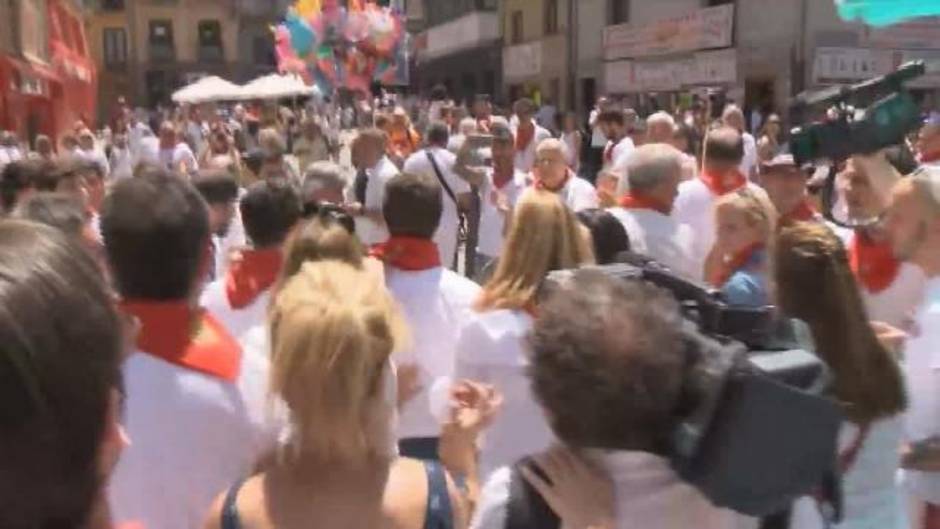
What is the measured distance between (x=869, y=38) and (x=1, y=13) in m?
15.4

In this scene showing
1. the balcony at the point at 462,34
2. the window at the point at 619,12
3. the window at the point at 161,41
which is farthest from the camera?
the window at the point at 161,41

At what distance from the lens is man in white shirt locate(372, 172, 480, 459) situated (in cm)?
351

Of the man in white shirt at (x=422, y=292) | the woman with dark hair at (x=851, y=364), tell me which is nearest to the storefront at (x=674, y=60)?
the man in white shirt at (x=422, y=292)

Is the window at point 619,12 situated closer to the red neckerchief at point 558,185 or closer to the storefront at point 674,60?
the storefront at point 674,60

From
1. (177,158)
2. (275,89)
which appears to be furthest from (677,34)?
(177,158)

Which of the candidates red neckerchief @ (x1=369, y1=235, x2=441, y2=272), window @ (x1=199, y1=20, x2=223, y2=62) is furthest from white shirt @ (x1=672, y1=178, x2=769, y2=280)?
window @ (x1=199, y1=20, x2=223, y2=62)

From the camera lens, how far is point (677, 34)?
82.8 ft

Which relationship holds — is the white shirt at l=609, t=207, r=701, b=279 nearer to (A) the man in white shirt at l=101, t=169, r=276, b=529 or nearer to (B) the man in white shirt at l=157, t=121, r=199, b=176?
(A) the man in white shirt at l=101, t=169, r=276, b=529

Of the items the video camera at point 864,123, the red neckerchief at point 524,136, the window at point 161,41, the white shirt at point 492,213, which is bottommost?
the white shirt at point 492,213

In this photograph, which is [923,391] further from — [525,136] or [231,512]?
[525,136]

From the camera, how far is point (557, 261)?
3121mm

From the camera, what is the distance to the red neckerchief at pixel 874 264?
158 inches

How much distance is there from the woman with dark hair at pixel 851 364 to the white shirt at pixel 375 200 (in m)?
4.51

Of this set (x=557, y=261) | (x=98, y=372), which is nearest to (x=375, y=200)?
(x=557, y=261)
